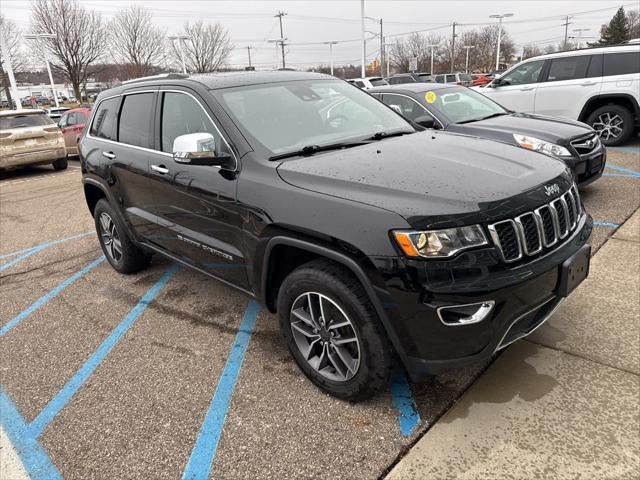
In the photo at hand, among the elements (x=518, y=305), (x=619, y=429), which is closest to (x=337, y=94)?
(x=518, y=305)

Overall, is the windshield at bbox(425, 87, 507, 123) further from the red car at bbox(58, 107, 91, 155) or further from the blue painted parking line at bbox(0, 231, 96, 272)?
the red car at bbox(58, 107, 91, 155)

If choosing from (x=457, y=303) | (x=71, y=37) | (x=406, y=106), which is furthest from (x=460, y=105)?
(x=71, y=37)

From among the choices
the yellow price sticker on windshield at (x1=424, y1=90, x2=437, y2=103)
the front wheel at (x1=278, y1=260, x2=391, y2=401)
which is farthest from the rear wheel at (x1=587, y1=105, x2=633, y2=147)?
the front wheel at (x1=278, y1=260, x2=391, y2=401)

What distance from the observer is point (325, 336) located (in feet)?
8.76

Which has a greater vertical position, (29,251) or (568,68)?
(568,68)

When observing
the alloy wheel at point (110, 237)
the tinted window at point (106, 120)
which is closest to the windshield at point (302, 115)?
the tinted window at point (106, 120)

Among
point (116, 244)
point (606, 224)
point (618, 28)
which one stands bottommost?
point (606, 224)

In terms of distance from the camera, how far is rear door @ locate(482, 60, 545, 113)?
966 centimetres

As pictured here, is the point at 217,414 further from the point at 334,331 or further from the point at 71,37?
the point at 71,37

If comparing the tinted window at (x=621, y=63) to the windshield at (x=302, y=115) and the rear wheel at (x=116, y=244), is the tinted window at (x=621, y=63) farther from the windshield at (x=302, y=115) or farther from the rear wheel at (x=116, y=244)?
the rear wheel at (x=116, y=244)

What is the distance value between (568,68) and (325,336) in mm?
9056

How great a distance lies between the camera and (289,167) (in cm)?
273

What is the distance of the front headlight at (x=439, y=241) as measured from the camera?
2143 millimetres

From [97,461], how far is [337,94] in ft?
9.56
